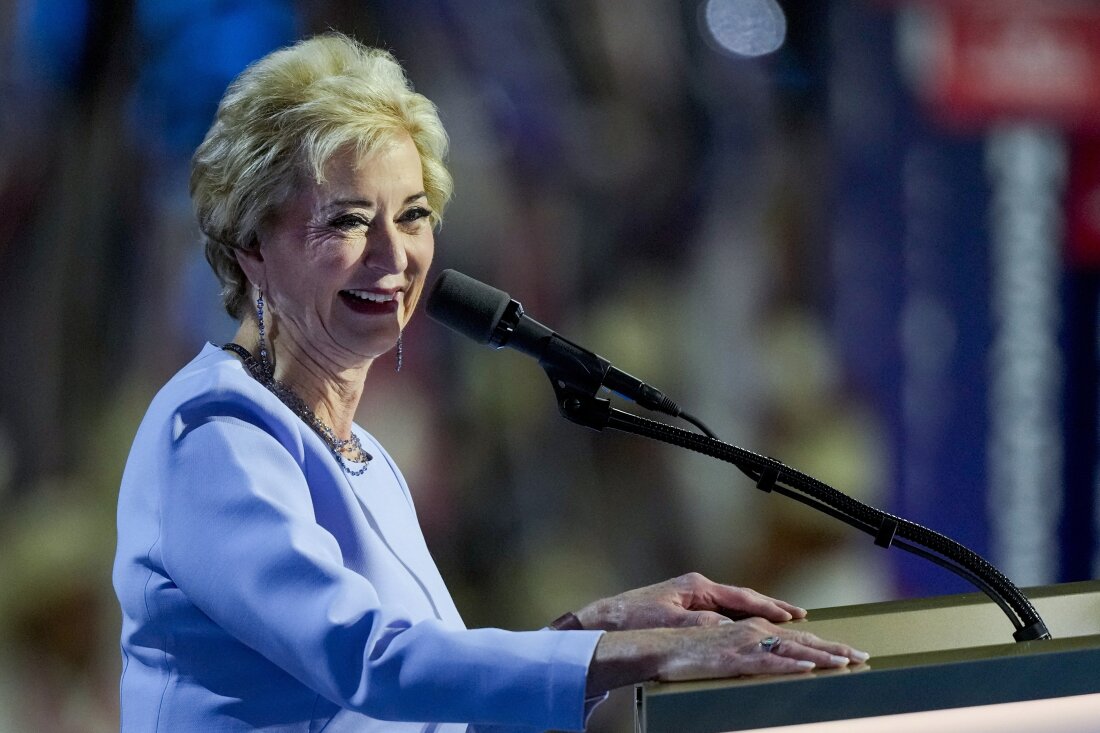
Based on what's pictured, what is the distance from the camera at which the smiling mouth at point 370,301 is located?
1536mm

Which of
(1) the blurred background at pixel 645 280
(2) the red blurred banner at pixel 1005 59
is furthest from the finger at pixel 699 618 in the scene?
(2) the red blurred banner at pixel 1005 59

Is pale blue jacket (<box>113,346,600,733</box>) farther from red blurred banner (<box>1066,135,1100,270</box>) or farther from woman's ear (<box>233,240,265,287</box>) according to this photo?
red blurred banner (<box>1066,135,1100,270</box>)

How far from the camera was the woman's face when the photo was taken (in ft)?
4.85

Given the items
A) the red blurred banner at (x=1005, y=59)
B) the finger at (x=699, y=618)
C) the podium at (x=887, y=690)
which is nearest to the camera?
the podium at (x=887, y=690)

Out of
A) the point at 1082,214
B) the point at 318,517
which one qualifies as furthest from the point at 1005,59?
the point at 318,517

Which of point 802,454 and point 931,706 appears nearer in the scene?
point 931,706

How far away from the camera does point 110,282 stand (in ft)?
9.00

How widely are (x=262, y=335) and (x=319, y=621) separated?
52cm

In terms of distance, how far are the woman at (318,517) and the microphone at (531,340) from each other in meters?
0.23

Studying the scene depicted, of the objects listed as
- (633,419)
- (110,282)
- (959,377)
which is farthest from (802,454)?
(633,419)

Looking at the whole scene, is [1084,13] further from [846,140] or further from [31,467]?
[31,467]

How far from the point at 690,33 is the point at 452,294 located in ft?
7.12

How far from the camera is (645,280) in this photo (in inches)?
126

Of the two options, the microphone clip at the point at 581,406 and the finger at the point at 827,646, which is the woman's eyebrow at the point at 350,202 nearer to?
the microphone clip at the point at 581,406
